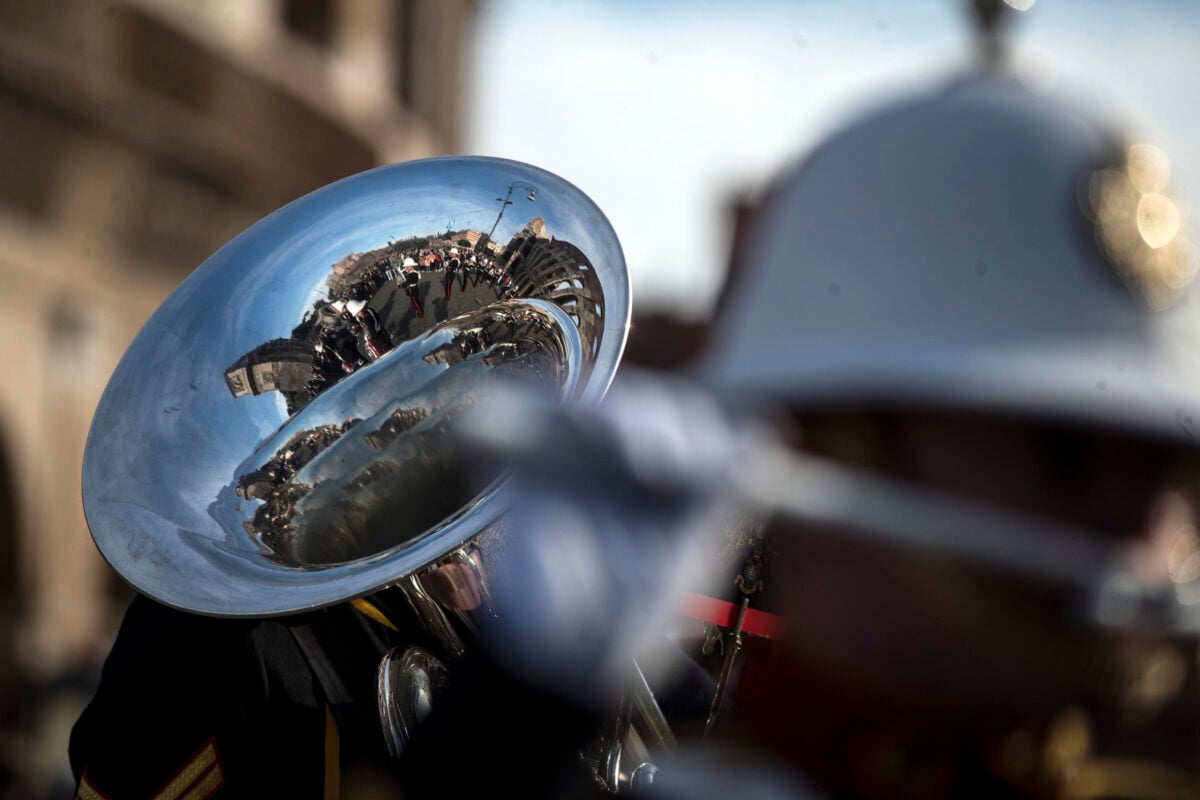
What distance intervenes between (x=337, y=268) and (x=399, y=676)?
0.63 meters

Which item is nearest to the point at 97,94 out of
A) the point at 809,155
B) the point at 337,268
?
the point at 337,268

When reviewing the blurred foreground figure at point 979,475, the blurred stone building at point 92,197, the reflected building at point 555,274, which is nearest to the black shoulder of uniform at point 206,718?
the reflected building at point 555,274

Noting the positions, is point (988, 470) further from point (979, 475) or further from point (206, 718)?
point (206, 718)

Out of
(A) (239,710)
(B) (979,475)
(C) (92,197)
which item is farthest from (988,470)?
(C) (92,197)

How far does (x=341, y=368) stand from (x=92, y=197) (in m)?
7.47

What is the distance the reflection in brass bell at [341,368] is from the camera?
205 cm

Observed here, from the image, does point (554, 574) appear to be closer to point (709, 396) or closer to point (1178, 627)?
point (709, 396)

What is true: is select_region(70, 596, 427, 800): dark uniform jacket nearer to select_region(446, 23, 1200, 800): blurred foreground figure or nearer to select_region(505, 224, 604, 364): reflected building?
select_region(505, 224, 604, 364): reflected building

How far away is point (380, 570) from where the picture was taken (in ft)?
6.28

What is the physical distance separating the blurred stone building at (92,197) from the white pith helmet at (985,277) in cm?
681

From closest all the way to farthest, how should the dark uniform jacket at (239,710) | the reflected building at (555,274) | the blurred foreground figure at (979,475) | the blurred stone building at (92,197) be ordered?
the blurred foreground figure at (979,475) → the dark uniform jacket at (239,710) → the reflected building at (555,274) → the blurred stone building at (92,197)

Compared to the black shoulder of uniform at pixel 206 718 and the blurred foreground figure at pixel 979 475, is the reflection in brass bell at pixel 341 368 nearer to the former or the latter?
the black shoulder of uniform at pixel 206 718

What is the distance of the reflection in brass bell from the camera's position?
6.72 ft

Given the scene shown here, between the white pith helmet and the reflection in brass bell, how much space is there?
0.52m
